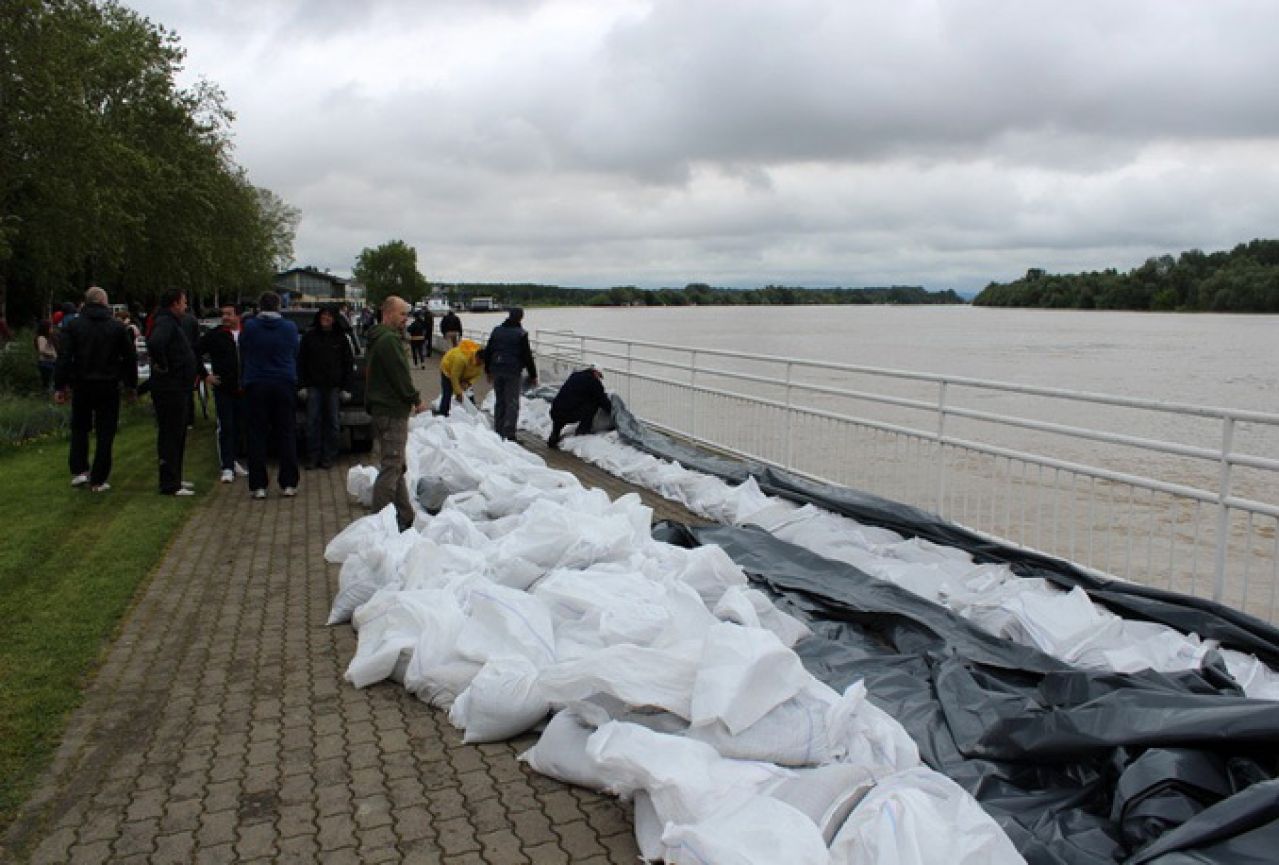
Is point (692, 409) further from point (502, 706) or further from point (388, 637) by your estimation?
point (502, 706)

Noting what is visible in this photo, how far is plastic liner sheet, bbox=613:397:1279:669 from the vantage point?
4.77 metres

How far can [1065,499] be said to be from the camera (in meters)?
13.4

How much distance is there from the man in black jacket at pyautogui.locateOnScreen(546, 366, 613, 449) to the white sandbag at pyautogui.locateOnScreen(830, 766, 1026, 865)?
994 centimetres

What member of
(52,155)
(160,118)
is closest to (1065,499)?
(52,155)

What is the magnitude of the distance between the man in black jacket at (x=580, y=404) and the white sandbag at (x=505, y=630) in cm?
810

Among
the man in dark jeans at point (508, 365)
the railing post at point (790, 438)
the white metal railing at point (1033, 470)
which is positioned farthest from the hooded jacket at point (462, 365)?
the railing post at point (790, 438)

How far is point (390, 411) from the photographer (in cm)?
789

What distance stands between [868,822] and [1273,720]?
4.11ft

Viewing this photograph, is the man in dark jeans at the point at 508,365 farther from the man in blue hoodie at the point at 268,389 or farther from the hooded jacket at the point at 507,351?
the man in blue hoodie at the point at 268,389

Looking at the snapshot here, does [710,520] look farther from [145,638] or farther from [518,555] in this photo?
[145,638]

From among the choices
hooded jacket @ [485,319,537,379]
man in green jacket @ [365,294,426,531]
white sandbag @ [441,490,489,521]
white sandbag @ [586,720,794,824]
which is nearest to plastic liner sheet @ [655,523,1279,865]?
white sandbag @ [586,720,794,824]

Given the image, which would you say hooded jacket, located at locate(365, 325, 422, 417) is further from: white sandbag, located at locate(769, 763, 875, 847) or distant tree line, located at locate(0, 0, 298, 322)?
distant tree line, located at locate(0, 0, 298, 322)

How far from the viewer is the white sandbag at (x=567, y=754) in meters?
3.68

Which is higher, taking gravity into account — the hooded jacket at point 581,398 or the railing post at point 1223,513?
the railing post at point 1223,513
